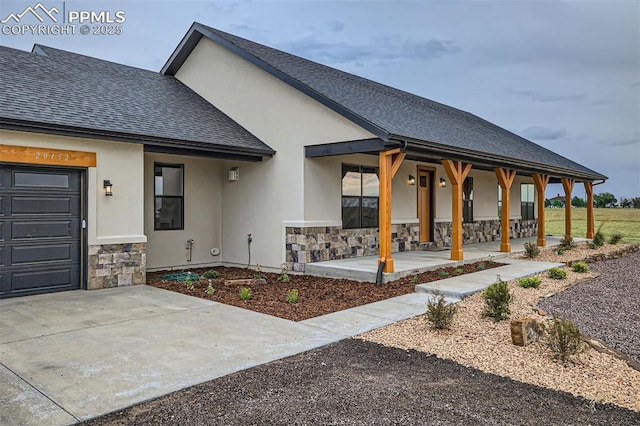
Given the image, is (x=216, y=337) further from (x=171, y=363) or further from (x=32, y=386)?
(x=32, y=386)

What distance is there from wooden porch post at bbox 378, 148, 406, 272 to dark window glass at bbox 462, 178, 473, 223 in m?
7.67

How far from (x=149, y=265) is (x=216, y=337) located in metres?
5.58

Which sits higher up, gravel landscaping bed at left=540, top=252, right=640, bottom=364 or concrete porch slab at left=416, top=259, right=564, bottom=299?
concrete porch slab at left=416, top=259, right=564, bottom=299

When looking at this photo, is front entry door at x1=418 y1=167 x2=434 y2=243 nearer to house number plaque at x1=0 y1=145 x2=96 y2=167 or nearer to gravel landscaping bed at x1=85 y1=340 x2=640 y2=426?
house number plaque at x1=0 y1=145 x2=96 y2=167

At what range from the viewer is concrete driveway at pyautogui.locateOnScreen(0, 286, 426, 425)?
11.4ft

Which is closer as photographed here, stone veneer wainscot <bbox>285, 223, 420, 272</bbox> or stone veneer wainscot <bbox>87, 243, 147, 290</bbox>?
stone veneer wainscot <bbox>87, 243, 147, 290</bbox>

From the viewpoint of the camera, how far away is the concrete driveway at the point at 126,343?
346cm

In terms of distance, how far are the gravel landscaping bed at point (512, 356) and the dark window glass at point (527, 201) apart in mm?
13079

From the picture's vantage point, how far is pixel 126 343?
4.84 meters

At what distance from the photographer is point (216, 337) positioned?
5.11 m

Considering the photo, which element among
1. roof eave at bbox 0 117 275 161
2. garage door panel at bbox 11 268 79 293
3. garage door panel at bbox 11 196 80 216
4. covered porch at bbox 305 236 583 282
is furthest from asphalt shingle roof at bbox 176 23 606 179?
garage door panel at bbox 11 268 79 293

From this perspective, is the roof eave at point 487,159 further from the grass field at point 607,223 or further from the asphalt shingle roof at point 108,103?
the grass field at point 607,223

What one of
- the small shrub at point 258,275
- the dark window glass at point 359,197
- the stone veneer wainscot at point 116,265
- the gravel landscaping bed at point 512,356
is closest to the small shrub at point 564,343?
the gravel landscaping bed at point 512,356

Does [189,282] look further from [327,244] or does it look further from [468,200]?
[468,200]
